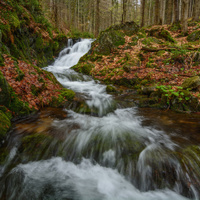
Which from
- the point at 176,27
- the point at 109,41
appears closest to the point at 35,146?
the point at 109,41

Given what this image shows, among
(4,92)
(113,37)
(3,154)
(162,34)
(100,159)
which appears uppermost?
(162,34)

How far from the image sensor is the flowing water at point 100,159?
254 centimetres

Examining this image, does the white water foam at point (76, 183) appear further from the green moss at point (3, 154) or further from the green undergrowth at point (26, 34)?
the green undergrowth at point (26, 34)

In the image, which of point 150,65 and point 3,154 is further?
point 150,65

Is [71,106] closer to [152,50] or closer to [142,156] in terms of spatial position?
[142,156]

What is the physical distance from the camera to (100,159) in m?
3.25

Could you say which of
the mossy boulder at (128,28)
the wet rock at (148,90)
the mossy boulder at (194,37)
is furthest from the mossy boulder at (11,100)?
the mossy boulder at (194,37)

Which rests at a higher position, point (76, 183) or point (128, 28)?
point (128, 28)

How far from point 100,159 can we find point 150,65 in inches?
298

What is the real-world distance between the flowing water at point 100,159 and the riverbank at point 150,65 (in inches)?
42.4

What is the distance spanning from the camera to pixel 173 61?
8.32 meters

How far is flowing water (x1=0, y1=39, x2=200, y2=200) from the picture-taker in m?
2.54

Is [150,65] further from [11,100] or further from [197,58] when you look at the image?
[11,100]

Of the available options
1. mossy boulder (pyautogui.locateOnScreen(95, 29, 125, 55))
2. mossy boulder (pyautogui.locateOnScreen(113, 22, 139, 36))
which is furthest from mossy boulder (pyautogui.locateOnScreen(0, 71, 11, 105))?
mossy boulder (pyautogui.locateOnScreen(113, 22, 139, 36))
